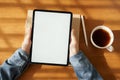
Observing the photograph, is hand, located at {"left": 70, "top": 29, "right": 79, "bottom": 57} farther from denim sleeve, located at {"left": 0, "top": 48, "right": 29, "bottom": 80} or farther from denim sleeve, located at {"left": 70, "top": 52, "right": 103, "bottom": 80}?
denim sleeve, located at {"left": 0, "top": 48, "right": 29, "bottom": 80}

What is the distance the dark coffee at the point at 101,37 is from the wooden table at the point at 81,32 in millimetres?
27

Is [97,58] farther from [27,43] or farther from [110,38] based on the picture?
[27,43]

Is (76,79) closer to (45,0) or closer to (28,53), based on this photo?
(28,53)

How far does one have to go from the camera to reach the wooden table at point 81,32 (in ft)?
3.82

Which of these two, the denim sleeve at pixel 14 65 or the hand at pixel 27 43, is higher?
the hand at pixel 27 43

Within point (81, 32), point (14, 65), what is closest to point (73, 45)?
point (81, 32)

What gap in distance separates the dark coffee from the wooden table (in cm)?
3

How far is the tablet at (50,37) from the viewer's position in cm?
115

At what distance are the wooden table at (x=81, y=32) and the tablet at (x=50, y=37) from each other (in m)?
0.03

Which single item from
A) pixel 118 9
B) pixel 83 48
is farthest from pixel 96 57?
pixel 118 9

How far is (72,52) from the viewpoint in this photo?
1.15m

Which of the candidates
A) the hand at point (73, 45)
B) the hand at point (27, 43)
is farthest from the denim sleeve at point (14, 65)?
the hand at point (73, 45)

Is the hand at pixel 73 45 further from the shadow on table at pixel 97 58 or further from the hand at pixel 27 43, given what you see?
the hand at pixel 27 43

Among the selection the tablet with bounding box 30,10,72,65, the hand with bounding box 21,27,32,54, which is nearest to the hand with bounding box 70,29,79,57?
the tablet with bounding box 30,10,72,65
